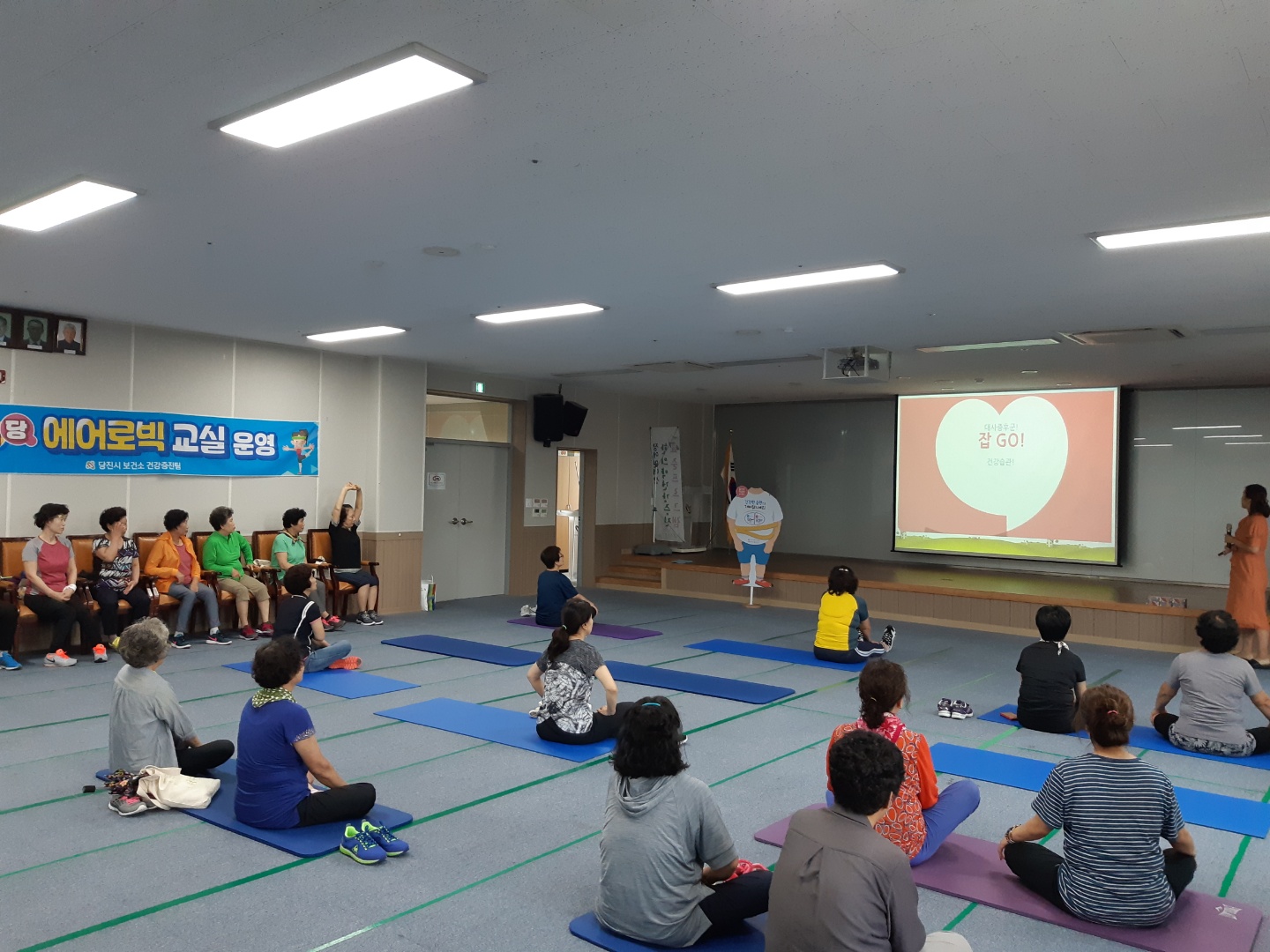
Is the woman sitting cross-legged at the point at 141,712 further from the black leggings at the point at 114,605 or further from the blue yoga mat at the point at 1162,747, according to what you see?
the blue yoga mat at the point at 1162,747

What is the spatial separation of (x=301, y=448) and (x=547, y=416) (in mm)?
3482

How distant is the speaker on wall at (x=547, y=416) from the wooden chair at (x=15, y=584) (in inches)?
238

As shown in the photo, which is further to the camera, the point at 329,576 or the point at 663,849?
the point at 329,576

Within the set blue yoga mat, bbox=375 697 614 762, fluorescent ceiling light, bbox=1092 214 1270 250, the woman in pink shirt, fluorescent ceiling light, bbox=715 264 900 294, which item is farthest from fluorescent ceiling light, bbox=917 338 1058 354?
the woman in pink shirt

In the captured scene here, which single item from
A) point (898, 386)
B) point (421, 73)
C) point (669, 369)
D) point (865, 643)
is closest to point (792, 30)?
point (421, 73)

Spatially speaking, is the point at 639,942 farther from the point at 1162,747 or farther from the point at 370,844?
the point at 1162,747

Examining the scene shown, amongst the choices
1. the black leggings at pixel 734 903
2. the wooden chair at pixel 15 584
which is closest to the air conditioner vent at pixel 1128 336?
the black leggings at pixel 734 903

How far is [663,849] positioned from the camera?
108 inches

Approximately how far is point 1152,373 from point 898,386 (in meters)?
3.17

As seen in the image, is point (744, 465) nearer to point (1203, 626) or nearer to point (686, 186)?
point (1203, 626)

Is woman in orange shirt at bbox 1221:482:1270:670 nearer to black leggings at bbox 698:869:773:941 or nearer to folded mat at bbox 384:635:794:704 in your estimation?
folded mat at bbox 384:635:794:704

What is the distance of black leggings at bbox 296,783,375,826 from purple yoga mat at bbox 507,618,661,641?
516 cm

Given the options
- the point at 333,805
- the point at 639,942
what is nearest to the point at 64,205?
the point at 333,805

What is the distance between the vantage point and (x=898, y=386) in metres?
12.9
